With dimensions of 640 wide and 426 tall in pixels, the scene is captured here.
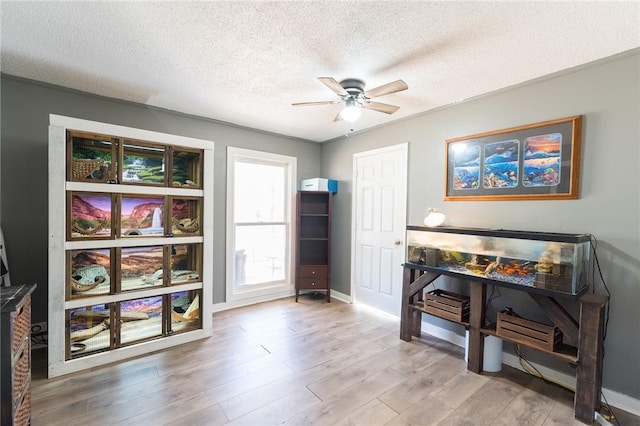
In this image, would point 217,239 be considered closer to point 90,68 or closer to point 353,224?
point 353,224

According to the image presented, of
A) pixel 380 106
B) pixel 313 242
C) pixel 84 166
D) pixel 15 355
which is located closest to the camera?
pixel 15 355

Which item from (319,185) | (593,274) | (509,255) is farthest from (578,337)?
(319,185)

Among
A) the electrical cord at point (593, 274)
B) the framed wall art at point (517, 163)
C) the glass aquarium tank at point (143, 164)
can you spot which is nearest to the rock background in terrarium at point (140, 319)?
the glass aquarium tank at point (143, 164)

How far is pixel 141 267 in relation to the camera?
8.80 feet

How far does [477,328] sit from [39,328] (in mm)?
3957

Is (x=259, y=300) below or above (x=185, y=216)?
below

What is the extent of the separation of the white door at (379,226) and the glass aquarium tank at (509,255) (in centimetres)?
75

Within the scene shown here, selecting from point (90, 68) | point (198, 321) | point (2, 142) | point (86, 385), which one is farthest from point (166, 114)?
point (86, 385)

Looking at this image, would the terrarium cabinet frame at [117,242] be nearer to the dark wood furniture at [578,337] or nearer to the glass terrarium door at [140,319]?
the glass terrarium door at [140,319]

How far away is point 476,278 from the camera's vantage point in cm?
240

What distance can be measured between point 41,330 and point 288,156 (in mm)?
3319

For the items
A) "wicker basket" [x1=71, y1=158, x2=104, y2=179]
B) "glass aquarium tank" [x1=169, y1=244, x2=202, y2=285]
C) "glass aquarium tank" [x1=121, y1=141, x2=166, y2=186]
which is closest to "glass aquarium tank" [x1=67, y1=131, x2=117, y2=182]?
"wicker basket" [x1=71, y1=158, x2=104, y2=179]

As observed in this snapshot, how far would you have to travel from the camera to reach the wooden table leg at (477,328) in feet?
7.94

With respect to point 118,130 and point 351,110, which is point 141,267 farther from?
point 351,110
